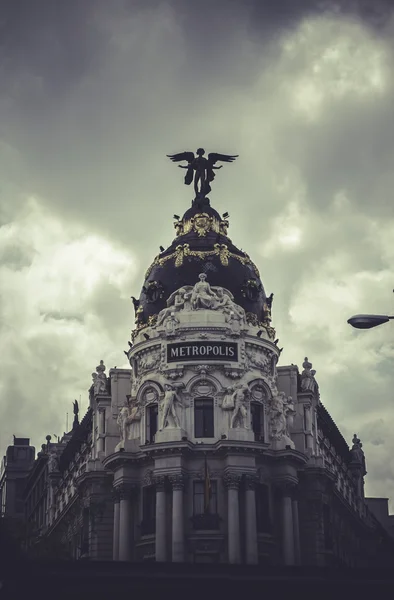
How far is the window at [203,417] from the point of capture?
7975 centimetres

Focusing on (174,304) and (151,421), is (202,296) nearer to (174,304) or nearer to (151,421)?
(174,304)

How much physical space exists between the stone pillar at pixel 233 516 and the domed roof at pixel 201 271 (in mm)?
13026

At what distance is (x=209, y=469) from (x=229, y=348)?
9.04 metres

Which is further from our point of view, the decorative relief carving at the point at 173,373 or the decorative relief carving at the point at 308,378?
the decorative relief carving at the point at 308,378

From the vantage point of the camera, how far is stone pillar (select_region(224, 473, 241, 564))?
75062mm

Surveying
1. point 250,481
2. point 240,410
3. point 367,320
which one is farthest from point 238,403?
point 367,320

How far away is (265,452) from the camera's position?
3132 inches

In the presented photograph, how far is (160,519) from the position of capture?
7669cm

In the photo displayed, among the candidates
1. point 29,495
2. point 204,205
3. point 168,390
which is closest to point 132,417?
point 168,390

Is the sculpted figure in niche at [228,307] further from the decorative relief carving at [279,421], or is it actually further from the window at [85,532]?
the window at [85,532]

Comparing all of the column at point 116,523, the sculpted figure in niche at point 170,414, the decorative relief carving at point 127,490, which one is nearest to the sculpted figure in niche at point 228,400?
the sculpted figure in niche at point 170,414

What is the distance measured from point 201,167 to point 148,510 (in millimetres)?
29990

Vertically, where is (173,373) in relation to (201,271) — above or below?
below

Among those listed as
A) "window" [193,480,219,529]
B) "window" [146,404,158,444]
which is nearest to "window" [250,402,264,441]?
"window" [193,480,219,529]
